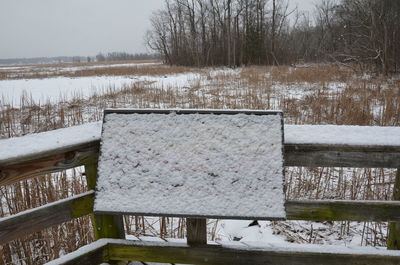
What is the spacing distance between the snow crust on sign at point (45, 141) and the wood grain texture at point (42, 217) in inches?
12.9

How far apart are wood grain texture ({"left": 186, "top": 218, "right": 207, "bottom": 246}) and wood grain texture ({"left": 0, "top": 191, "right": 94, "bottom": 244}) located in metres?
0.61

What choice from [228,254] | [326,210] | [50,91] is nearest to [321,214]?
[326,210]

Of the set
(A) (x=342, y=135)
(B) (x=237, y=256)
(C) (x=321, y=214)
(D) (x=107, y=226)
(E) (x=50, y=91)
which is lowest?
(B) (x=237, y=256)

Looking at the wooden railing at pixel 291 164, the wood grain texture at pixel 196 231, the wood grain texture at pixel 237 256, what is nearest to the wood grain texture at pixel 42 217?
the wooden railing at pixel 291 164

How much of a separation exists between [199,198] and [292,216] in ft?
2.04

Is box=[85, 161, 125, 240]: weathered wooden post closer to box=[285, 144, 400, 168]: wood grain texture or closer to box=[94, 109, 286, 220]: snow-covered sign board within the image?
box=[94, 109, 286, 220]: snow-covered sign board

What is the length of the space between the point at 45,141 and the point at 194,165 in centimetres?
83

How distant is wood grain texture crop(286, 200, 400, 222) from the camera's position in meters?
1.74

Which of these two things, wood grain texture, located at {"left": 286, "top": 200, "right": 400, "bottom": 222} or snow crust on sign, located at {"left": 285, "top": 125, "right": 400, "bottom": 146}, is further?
wood grain texture, located at {"left": 286, "top": 200, "right": 400, "bottom": 222}

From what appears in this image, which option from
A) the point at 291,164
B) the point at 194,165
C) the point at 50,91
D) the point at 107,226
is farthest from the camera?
the point at 50,91

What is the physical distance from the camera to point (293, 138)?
5.56ft

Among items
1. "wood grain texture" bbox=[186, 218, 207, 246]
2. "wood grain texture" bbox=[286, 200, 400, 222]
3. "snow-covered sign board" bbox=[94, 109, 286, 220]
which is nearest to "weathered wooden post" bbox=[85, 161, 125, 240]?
"snow-covered sign board" bbox=[94, 109, 286, 220]

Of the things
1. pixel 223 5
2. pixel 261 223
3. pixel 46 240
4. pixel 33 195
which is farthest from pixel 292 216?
pixel 223 5

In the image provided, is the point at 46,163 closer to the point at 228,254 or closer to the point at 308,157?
the point at 228,254
